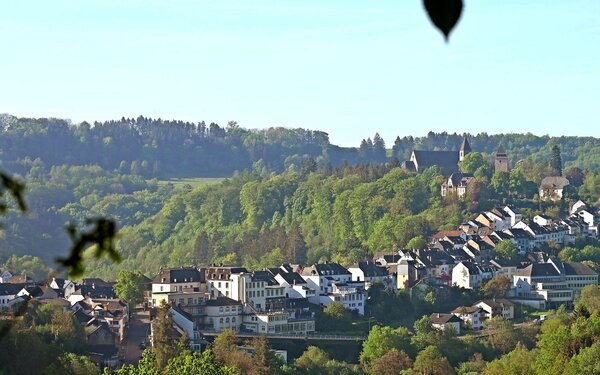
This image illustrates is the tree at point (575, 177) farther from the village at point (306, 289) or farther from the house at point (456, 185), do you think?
the village at point (306, 289)

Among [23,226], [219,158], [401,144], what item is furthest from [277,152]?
[23,226]

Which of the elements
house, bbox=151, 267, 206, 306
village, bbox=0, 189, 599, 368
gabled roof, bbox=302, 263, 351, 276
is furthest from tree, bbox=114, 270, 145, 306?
gabled roof, bbox=302, 263, 351, 276

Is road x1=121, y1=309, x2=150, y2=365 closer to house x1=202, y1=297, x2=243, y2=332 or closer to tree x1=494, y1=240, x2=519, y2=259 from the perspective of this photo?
house x1=202, y1=297, x2=243, y2=332

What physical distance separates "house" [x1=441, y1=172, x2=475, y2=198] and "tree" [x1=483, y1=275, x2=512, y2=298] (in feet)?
66.3

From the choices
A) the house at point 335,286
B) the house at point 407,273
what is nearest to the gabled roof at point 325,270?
the house at point 335,286

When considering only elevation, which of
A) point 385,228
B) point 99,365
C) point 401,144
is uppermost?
point 401,144

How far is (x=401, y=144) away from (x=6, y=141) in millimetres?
46443

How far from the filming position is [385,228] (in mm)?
72938

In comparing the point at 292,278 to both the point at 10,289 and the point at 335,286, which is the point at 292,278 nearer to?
the point at 335,286

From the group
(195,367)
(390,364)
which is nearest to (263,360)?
(390,364)

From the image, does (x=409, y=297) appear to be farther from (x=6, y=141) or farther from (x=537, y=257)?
(x=6, y=141)

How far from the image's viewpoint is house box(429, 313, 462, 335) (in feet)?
167

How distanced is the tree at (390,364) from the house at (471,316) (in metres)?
9.05

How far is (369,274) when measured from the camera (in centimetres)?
5981
